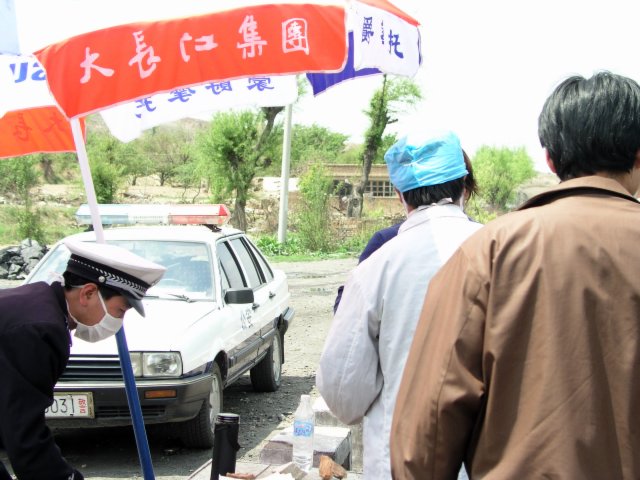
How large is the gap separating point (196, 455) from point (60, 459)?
11.4ft

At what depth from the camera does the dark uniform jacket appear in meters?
2.55

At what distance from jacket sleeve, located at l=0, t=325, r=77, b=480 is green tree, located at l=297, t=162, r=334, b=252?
24850 millimetres

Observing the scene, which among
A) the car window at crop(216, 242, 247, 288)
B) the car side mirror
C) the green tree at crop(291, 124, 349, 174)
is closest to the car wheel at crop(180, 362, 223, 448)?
the car side mirror

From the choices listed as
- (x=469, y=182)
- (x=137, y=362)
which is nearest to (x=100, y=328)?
(x=469, y=182)

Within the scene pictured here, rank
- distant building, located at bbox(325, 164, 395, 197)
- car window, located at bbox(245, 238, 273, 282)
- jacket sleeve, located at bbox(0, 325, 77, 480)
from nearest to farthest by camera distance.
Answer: jacket sleeve, located at bbox(0, 325, 77, 480) < car window, located at bbox(245, 238, 273, 282) < distant building, located at bbox(325, 164, 395, 197)

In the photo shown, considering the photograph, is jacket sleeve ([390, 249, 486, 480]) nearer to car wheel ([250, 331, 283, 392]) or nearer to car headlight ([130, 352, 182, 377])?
car headlight ([130, 352, 182, 377])

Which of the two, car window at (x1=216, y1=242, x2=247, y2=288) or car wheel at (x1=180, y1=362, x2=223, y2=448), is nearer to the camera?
car wheel at (x1=180, y1=362, x2=223, y2=448)

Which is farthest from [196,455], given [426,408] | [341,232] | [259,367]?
[341,232]

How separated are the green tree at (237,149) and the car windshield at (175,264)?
2549cm

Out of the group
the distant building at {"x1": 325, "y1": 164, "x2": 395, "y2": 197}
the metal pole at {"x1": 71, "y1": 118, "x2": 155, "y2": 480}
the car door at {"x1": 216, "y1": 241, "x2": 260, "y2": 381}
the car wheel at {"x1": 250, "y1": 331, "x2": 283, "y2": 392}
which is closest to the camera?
the metal pole at {"x1": 71, "y1": 118, "x2": 155, "y2": 480}

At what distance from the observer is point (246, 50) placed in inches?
161

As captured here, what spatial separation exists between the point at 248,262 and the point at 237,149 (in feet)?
81.4

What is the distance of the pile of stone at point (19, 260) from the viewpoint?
771 inches

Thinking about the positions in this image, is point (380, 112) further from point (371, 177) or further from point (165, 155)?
point (165, 155)
